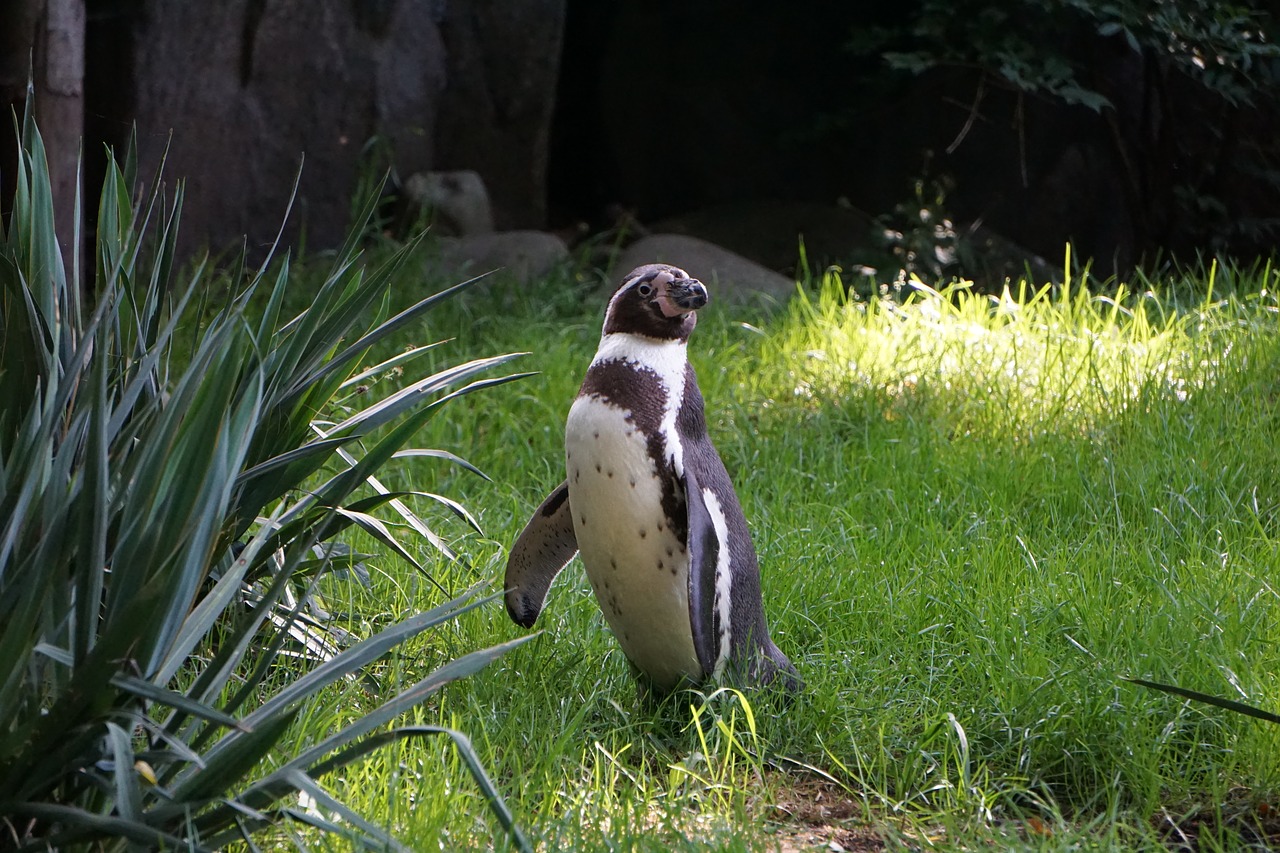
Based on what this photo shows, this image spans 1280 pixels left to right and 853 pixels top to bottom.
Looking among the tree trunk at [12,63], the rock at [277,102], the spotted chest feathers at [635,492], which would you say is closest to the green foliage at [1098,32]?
the rock at [277,102]

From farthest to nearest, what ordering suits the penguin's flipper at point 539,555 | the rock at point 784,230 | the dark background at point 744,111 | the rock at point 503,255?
the rock at point 784,230 < the rock at point 503,255 < the dark background at point 744,111 < the penguin's flipper at point 539,555

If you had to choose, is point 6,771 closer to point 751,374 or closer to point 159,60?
point 751,374

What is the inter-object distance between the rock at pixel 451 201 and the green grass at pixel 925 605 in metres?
2.15

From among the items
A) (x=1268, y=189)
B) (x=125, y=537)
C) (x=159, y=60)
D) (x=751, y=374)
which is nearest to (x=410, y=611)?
(x=125, y=537)

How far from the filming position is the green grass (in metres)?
2.19

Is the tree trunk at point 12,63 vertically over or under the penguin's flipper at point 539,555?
over

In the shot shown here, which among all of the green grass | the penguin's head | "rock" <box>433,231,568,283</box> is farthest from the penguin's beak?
"rock" <box>433,231,568,283</box>

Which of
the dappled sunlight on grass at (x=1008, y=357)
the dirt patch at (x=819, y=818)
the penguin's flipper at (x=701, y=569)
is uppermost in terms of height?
the penguin's flipper at (x=701, y=569)

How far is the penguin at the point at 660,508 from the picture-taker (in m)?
2.29

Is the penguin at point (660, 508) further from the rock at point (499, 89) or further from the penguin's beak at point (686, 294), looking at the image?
the rock at point (499, 89)

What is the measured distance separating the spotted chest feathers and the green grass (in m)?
0.20

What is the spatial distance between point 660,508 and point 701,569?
0.14m

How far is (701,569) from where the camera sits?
2248 mm

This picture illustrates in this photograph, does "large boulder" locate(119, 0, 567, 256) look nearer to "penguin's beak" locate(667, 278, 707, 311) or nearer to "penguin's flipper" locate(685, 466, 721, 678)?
"penguin's beak" locate(667, 278, 707, 311)
